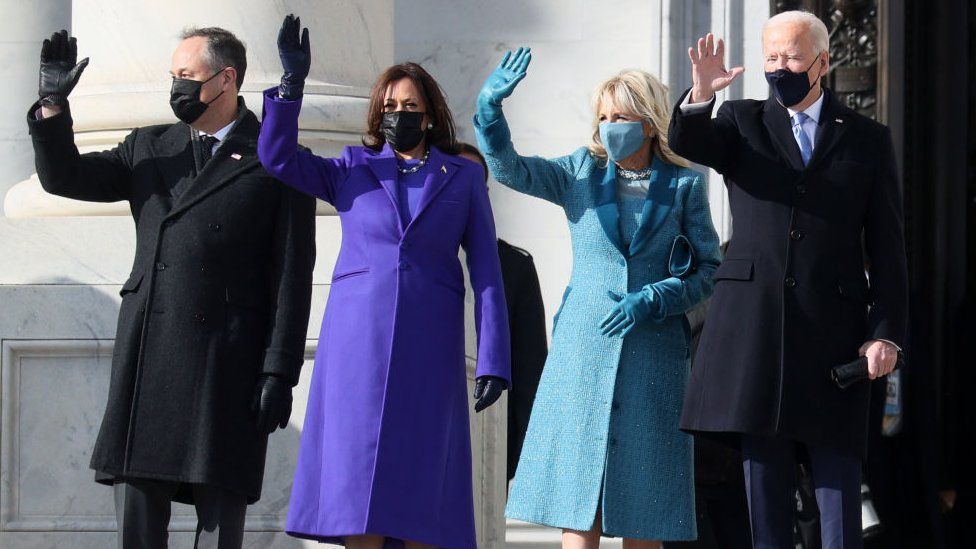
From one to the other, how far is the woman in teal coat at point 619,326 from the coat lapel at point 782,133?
0.42 m

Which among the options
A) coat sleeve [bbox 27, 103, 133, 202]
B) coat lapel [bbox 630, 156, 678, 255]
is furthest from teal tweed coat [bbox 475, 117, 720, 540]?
coat sleeve [bbox 27, 103, 133, 202]

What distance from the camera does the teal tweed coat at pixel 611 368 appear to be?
6.39 metres

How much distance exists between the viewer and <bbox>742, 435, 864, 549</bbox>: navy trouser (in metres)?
5.87

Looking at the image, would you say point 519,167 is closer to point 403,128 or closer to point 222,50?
point 403,128

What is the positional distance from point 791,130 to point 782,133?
28 millimetres

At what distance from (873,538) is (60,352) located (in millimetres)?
3252

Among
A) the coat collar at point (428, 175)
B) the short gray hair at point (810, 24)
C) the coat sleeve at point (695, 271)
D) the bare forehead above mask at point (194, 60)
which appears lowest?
the coat sleeve at point (695, 271)

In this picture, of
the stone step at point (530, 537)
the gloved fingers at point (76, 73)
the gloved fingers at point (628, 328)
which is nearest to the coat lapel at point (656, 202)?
the gloved fingers at point (628, 328)

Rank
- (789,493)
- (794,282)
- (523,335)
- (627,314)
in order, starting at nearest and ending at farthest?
(789,493) < (794,282) < (627,314) < (523,335)

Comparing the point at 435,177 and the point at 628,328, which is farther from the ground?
the point at 435,177

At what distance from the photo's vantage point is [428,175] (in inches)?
243

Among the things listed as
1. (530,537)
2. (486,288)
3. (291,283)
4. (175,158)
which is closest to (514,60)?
(486,288)

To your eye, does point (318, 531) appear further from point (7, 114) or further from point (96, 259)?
point (7, 114)

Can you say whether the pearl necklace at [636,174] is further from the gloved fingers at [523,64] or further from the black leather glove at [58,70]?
the black leather glove at [58,70]
